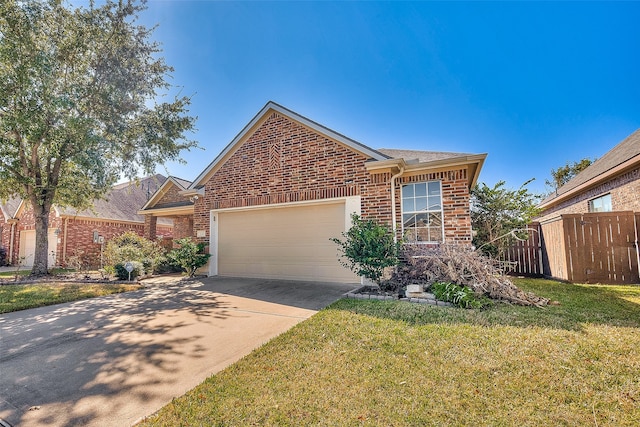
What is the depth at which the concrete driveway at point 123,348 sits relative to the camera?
247cm

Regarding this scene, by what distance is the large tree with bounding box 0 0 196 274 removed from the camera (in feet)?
27.8

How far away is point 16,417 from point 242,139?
873 cm

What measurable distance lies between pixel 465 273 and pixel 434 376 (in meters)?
3.70

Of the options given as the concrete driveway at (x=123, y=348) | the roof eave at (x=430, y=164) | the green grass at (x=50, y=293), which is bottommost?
the concrete driveway at (x=123, y=348)

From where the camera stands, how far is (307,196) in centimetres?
852

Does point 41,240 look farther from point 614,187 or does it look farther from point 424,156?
point 614,187

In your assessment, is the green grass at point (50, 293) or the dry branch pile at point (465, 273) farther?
the green grass at point (50, 293)

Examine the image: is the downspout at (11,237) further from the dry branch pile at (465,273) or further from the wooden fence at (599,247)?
the wooden fence at (599,247)

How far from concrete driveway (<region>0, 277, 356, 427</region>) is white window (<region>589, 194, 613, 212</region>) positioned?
11291 millimetres

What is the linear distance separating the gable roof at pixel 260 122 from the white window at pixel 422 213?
128 centimetres

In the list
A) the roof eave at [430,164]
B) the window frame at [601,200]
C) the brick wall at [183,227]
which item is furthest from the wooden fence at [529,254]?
the brick wall at [183,227]

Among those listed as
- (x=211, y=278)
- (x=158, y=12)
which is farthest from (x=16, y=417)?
(x=158, y=12)

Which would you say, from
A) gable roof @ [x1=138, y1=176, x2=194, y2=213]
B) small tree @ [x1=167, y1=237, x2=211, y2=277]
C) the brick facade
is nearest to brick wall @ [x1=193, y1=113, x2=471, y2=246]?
small tree @ [x1=167, y1=237, x2=211, y2=277]

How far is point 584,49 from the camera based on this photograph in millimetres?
8680
